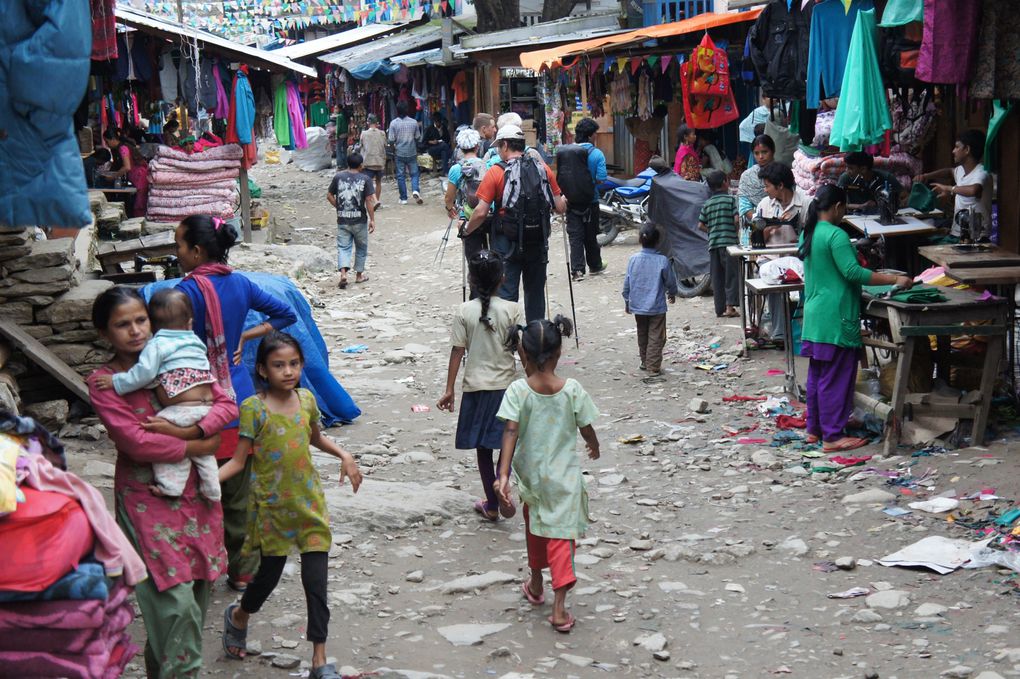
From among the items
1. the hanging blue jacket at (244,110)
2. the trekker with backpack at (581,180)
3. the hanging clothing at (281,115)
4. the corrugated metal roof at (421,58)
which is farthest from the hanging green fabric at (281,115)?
the corrugated metal roof at (421,58)

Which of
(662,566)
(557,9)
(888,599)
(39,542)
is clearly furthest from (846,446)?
(557,9)

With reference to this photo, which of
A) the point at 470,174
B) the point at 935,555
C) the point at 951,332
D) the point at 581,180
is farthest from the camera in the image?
the point at 581,180

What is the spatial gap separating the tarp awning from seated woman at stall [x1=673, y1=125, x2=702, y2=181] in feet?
4.16

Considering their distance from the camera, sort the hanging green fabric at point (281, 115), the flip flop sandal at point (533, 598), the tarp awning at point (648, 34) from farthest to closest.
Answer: the hanging green fabric at point (281, 115), the tarp awning at point (648, 34), the flip flop sandal at point (533, 598)

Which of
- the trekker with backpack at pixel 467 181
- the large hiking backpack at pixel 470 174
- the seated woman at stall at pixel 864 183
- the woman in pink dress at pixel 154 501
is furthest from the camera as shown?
the large hiking backpack at pixel 470 174

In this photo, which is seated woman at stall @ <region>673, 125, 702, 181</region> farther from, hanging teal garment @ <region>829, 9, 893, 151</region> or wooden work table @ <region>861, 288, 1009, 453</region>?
wooden work table @ <region>861, 288, 1009, 453</region>

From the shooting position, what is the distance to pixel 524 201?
30.6 ft

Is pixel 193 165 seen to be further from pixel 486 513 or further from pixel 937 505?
pixel 937 505

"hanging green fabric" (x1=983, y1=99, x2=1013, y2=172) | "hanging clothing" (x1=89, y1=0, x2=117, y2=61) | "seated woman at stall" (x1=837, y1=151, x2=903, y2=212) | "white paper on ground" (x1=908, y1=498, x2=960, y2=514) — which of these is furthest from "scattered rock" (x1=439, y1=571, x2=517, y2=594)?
"hanging green fabric" (x1=983, y1=99, x2=1013, y2=172)

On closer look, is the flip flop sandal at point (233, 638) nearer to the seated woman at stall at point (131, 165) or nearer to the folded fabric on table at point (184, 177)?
the folded fabric on table at point (184, 177)

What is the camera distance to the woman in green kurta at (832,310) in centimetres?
714

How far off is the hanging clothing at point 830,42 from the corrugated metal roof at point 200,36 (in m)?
7.92

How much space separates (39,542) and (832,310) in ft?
17.6

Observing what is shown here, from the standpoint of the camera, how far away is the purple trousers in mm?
7391
